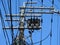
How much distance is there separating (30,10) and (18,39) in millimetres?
1661

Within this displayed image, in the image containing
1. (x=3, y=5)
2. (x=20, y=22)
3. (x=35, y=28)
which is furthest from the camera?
(x=20, y=22)

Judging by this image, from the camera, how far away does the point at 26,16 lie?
25266 mm

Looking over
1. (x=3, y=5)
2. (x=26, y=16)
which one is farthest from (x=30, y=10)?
(x=3, y=5)

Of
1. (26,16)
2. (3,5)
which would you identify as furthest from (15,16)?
(3,5)

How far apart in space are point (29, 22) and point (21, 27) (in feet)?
3.68

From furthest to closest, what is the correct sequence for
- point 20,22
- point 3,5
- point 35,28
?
point 20,22 < point 35,28 < point 3,5

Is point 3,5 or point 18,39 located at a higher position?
point 3,5

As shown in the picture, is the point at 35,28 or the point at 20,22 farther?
the point at 20,22

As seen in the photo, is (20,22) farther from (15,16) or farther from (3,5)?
(3,5)

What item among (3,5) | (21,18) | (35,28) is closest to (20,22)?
(21,18)

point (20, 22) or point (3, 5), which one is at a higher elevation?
point (3, 5)

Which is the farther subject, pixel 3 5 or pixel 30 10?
pixel 30 10

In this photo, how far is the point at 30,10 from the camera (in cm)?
2500

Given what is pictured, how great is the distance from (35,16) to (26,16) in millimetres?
1049
